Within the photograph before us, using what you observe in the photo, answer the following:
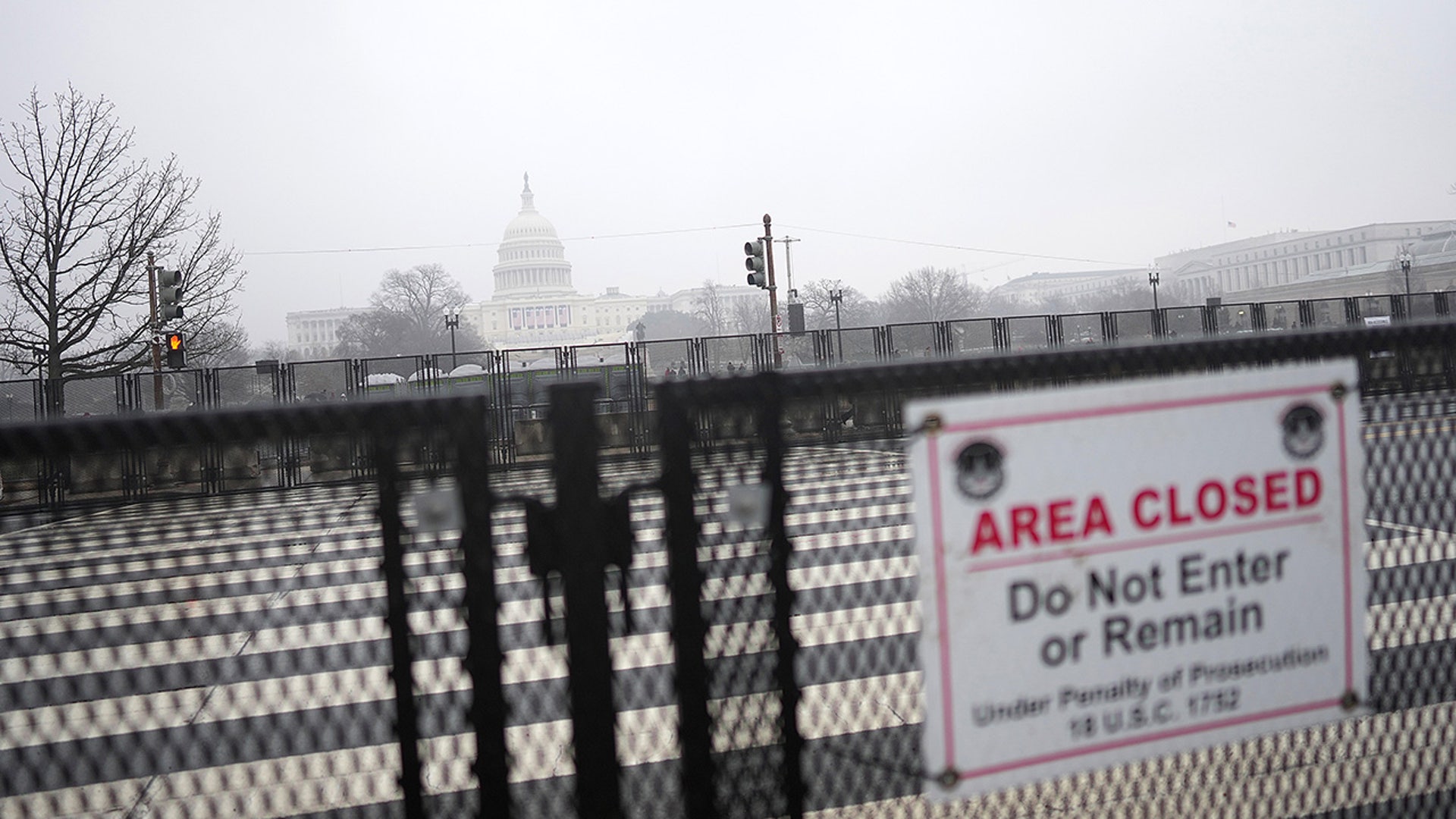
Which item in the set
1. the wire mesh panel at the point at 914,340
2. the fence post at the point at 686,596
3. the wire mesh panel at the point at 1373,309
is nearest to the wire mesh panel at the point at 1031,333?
the wire mesh panel at the point at 914,340

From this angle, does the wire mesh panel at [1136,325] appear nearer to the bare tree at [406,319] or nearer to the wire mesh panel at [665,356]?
the wire mesh panel at [665,356]

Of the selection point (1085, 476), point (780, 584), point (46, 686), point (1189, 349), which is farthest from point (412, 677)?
point (1189, 349)

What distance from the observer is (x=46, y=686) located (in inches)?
89.7

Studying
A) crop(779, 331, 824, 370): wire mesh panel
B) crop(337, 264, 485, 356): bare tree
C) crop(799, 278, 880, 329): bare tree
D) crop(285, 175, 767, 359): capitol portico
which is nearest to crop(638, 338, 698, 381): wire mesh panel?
crop(779, 331, 824, 370): wire mesh panel

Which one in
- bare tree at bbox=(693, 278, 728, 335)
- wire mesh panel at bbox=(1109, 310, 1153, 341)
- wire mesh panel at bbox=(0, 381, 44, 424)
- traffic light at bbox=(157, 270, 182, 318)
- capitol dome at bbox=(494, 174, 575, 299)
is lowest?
wire mesh panel at bbox=(0, 381, 44, 424)

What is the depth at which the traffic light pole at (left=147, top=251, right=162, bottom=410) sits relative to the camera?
24.7 metres

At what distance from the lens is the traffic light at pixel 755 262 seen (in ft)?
89.2

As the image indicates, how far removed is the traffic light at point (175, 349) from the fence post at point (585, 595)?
78.6 feet

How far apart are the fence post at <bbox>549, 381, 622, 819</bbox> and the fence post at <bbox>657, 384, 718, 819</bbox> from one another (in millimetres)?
127

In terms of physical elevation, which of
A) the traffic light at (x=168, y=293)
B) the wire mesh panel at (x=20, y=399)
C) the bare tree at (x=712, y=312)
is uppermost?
the bare tree at (x=712, y=312)

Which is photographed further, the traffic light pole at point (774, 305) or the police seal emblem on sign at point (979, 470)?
the traffic light pole at point (774, 305)

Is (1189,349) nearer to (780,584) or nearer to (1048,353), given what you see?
(1048,353)

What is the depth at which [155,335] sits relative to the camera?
26484 mm

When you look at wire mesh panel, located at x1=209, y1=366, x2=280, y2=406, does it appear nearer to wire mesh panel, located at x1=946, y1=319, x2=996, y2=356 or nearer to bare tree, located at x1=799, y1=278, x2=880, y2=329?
wire mesh panel, located at x1=946, y1=319, x2=996, y2=356
